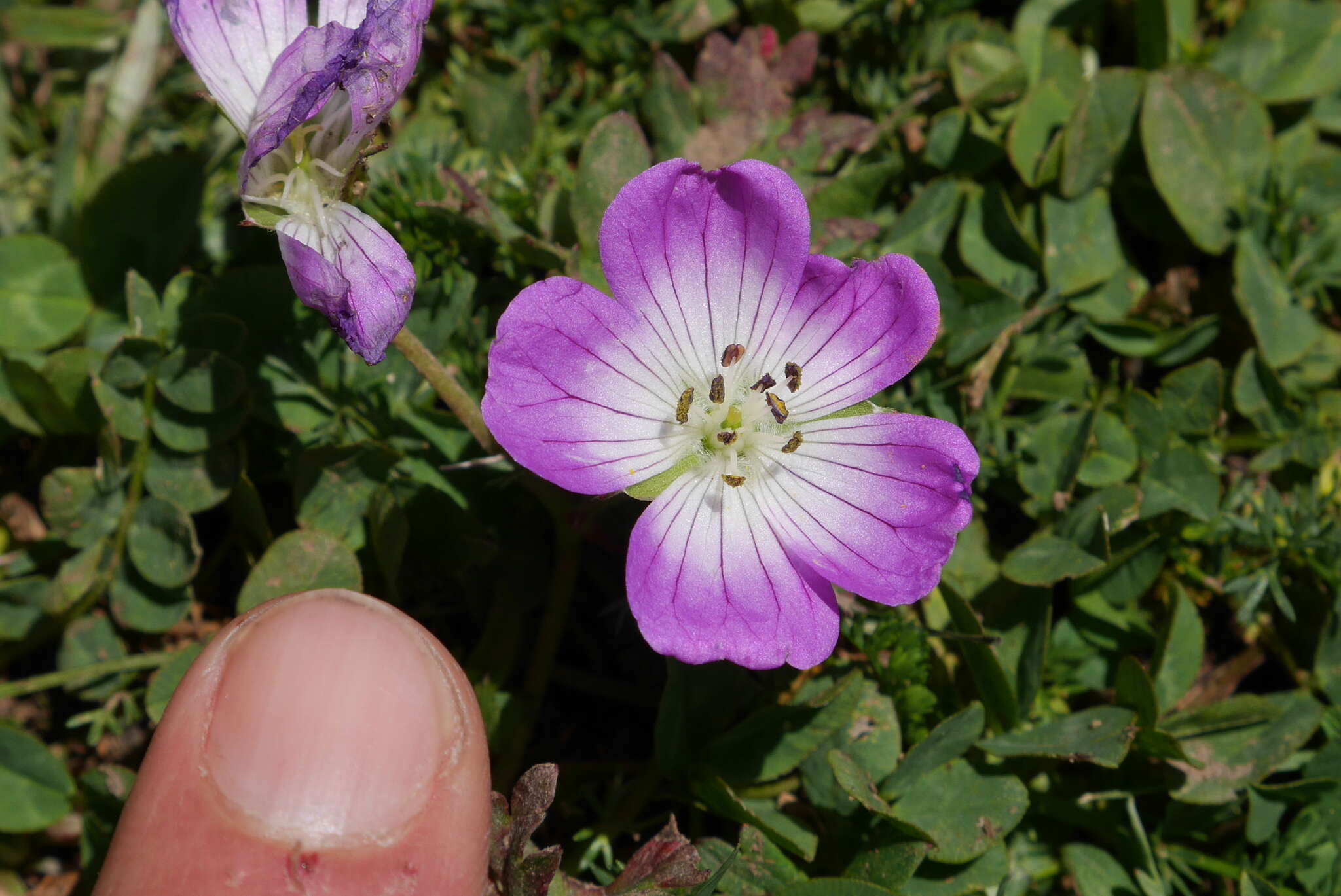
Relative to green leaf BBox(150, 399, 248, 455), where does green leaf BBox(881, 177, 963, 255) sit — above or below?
above

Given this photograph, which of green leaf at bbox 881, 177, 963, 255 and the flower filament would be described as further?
green leaf at bbox 881, 177, 963, 255

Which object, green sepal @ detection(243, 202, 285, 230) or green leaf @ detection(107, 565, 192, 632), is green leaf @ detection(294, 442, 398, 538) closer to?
green leaf @ detection(107, 565, 192, 632)

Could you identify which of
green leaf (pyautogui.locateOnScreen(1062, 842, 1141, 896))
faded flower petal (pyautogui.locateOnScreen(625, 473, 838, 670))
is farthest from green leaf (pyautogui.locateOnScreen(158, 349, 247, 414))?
green leaf (pyautogui.locateOnScreen(1062, 842, 1141, 896))

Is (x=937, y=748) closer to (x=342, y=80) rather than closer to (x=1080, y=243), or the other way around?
(x=1080, y=243)

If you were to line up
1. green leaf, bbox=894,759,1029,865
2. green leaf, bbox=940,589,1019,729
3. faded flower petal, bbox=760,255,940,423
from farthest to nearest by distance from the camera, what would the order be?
green leaf, bbox=940,589,1019,729 < green leaf, bbox=894,759,1029,865 < faded flower petal, bbox=760,255,940,423

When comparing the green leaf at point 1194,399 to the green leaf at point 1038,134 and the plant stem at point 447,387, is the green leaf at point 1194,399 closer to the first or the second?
the green leaf at point 1038,134

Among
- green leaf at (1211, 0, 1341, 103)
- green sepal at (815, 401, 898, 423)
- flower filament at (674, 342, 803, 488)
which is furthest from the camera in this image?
green leaf at (1211, 0, 1341, 103)

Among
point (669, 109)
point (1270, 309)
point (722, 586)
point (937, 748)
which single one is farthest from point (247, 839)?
point (1270, 309)
